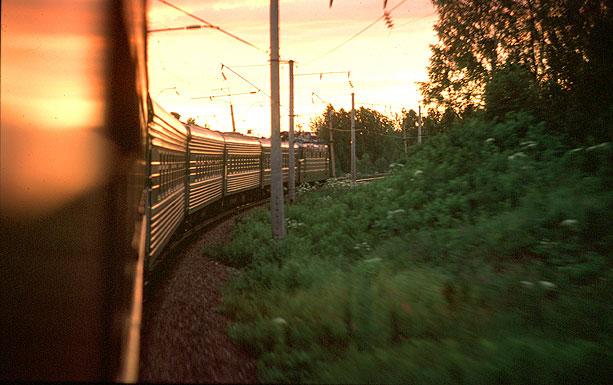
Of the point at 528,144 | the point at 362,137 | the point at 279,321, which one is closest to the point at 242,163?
the point at 528,144

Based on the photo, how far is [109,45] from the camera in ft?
12.7

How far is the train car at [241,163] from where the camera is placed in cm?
2079

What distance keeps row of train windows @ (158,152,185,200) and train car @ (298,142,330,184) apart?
1874 centimetres

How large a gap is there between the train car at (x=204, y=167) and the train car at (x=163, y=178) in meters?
1.30

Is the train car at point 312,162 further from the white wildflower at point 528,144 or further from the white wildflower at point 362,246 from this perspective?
the white wildflower at point 362,246

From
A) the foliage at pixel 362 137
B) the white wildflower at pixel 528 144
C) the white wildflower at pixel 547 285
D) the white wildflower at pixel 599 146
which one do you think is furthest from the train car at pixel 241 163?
the foliage at pixel 362 137

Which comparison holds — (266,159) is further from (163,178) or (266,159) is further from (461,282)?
(461,282)

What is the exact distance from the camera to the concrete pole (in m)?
13.9

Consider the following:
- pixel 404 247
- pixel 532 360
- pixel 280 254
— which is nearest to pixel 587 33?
pixel 404 247

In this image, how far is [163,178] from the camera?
957 centimetres

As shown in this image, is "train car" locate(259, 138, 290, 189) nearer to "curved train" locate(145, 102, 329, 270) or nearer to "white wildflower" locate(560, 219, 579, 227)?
"curved train" locate(145, 102, 329, 270)

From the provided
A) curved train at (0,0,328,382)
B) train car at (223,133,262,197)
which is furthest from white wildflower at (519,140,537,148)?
train car at (223,133,262,197)

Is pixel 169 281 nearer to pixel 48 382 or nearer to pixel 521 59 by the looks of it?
pixel 48 382

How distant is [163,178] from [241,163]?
13398 mm
